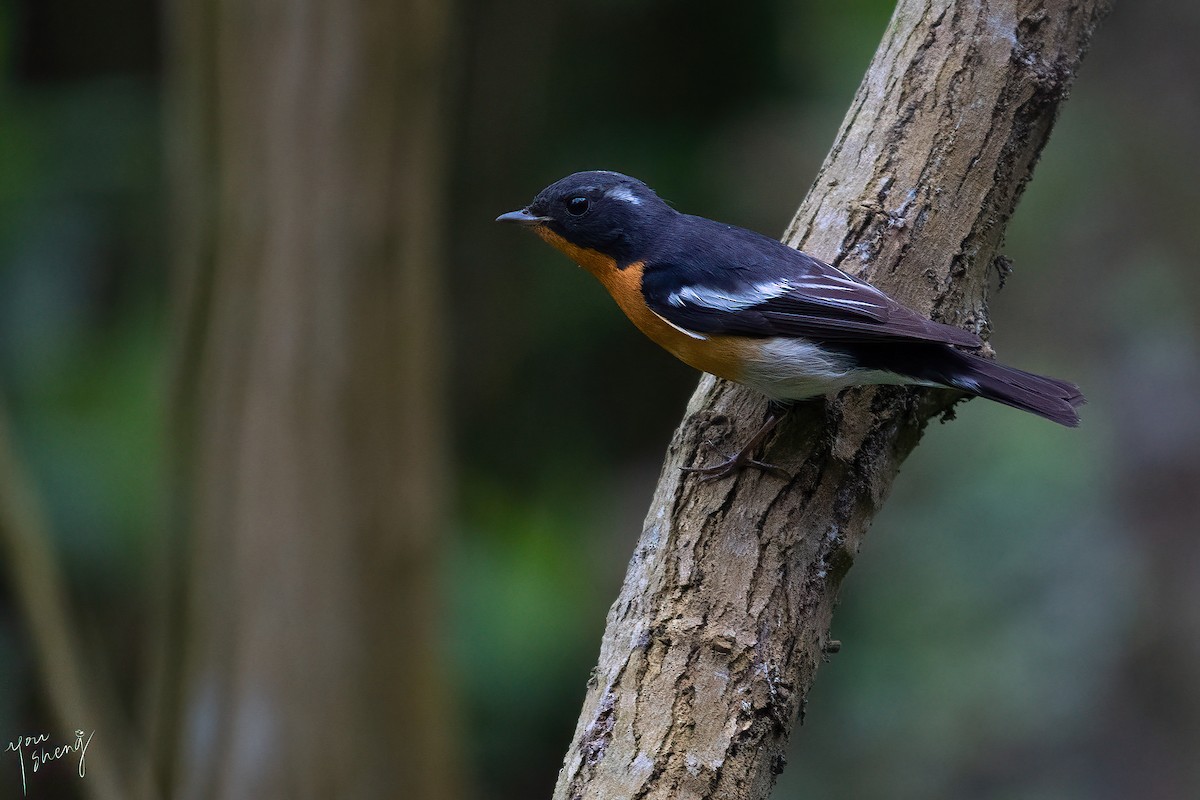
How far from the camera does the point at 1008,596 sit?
608 centimetres

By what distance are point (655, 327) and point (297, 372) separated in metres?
1.60

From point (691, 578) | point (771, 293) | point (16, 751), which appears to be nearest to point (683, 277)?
point (771, 293)

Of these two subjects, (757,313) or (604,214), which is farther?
(604,214)

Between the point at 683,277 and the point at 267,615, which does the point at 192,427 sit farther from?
the point at 683,277

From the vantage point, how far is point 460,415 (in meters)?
7.02

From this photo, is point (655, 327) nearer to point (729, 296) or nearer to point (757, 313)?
point (729, 296)

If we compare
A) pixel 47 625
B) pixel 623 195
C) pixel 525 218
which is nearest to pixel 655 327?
pixel 623 195

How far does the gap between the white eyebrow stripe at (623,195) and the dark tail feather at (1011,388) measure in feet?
4.18

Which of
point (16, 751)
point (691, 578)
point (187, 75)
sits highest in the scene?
point (187, 75)

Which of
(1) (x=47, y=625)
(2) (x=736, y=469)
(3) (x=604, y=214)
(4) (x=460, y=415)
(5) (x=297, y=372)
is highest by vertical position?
(3) (x=604, y=214)

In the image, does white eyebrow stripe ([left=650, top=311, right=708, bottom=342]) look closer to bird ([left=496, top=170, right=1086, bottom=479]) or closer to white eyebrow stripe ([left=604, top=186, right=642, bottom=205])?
bird ([left=496, top=170, right=1086, bottom=479])

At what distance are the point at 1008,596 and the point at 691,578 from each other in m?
4.02

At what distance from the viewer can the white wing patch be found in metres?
3.25

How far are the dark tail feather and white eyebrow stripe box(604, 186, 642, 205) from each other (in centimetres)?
127
